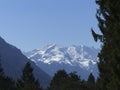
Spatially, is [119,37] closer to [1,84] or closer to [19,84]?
[1,84]

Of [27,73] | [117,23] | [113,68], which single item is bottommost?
[113,68]

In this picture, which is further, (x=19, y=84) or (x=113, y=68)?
(x=19, y=84)

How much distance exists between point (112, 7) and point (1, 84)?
75.0m

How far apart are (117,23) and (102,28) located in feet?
14.4

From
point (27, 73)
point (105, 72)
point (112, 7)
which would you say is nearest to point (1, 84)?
point (27, 73)

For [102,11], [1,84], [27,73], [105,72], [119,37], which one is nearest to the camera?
[119,37]

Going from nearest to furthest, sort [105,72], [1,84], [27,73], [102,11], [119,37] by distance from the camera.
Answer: [119,37]
[102,11]
[105,72]
[1,84]
[27,73]

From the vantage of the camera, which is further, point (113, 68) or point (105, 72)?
point (105, 72)

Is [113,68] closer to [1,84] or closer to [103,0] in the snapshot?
[103,0]

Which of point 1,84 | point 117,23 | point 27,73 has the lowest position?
point 117,23

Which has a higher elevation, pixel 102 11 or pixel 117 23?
pixel 102 11

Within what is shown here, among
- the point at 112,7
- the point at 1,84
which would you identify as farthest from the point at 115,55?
the point at 1,84

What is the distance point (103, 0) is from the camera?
108 ft

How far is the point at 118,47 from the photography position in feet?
96.9
